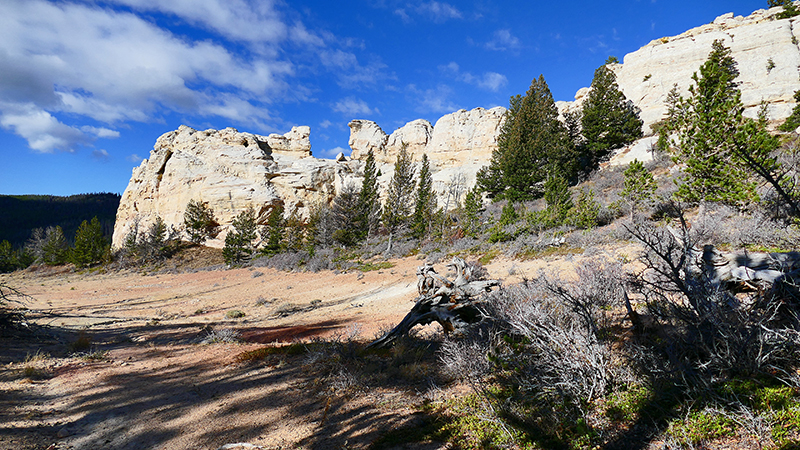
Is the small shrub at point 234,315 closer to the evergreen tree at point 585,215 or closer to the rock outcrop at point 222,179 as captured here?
the evergreen tree at point 585,215

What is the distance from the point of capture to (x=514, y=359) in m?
3.69

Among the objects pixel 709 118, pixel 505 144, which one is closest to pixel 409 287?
pixel 709 118

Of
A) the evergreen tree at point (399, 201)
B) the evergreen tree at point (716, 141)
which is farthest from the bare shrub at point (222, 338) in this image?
the evergreen tree at point (399, 201)

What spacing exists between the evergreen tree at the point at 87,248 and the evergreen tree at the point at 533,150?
163 feet

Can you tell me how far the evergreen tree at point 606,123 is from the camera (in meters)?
30.1

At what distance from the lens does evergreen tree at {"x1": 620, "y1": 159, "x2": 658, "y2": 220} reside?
13375 mm

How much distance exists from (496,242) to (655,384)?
14243mm

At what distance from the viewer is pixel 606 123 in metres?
30.4

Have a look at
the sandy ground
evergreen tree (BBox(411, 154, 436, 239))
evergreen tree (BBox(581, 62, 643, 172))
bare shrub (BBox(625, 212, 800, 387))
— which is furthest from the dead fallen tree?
evergreen tree (BBox(581, 62, 643, 172))

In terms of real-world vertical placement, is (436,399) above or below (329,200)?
below

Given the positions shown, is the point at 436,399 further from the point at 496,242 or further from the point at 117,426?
the point at 496,242

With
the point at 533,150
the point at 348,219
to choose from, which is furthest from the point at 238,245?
the point at 533,150

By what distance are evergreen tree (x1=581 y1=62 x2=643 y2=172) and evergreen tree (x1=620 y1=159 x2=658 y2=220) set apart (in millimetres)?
18455

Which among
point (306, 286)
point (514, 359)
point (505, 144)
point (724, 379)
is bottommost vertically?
point (306, 286)
